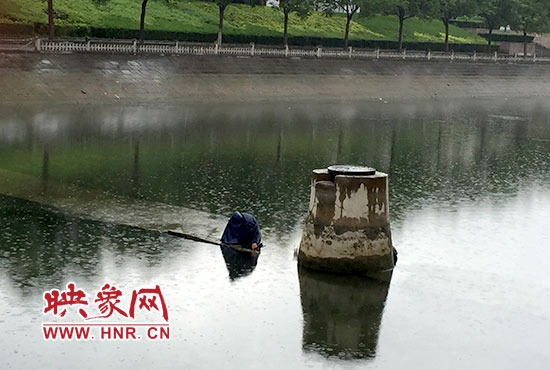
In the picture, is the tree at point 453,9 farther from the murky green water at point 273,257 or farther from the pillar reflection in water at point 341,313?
the pillar reflection in water at point 341,313

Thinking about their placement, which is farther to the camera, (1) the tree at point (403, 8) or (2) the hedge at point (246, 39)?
(1) the tree at point (403, 8)

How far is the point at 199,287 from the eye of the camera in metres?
18.2

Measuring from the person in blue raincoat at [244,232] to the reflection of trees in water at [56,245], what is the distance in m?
1.44

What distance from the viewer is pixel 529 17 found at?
337ft

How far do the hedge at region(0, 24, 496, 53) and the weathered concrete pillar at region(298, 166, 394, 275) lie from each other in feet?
162

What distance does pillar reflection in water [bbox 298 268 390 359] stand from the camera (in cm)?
1562

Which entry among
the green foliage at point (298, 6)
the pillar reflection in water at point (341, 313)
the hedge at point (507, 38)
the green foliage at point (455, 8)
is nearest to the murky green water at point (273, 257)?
the pillar reflection in water at point (341, 313)

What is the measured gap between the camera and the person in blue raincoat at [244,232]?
69.3 ft

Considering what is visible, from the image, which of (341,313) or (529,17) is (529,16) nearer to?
(529,17)

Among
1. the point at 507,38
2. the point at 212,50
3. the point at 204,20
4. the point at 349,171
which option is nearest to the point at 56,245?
the point at 349,171

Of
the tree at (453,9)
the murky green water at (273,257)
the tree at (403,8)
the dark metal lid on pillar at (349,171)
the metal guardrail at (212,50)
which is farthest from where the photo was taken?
the tree at (453,9)

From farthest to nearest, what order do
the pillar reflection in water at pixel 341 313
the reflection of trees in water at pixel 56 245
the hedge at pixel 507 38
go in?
the hedge at pixel 507 38, the reflection of trees in water at pixel 56 245, the pillar reflection in water at pixel 341 313

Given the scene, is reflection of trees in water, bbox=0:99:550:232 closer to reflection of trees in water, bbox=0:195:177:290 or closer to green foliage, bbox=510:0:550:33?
reflection of trees in water, bbox=0:195:177:290

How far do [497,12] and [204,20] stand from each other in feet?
121
